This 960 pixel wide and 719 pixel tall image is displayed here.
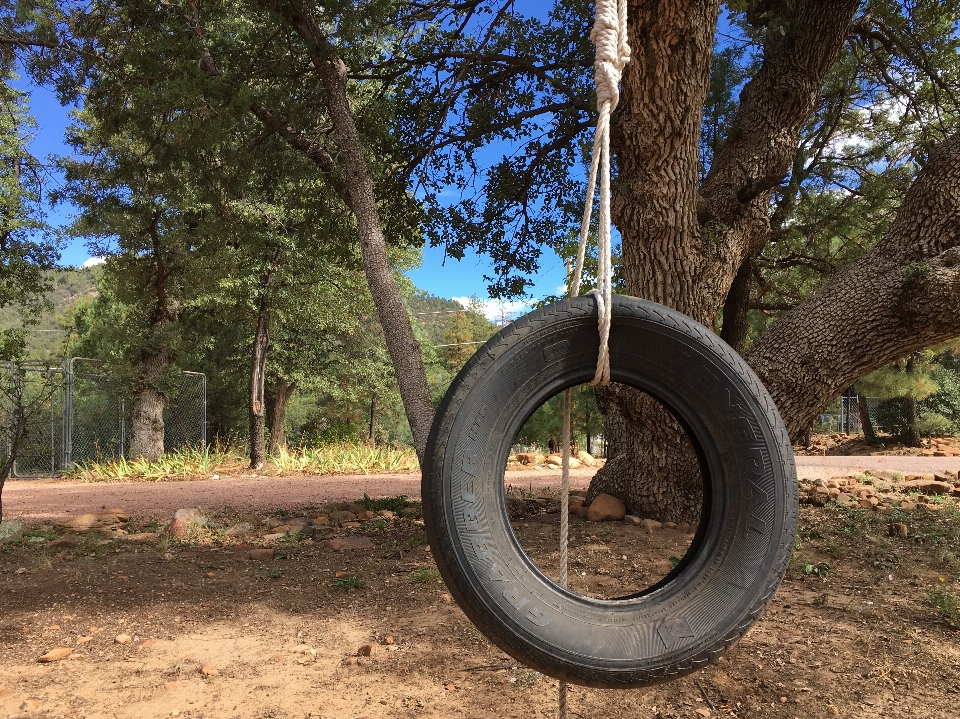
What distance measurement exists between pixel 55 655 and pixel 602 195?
3359 millimetres

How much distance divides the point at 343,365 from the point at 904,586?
16.2 m

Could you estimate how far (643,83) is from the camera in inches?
175

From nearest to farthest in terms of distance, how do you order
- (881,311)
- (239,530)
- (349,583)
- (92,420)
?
1. (349,583)
2. (881,311)
3. (239,530)
4. (92,420)

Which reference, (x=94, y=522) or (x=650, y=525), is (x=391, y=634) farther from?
(x=94, y=522)

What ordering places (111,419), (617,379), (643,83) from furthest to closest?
1. (111,419)
2. (643,83)
3. (617,379)

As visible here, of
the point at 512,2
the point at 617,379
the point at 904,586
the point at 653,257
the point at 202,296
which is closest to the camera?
the point at 617,379

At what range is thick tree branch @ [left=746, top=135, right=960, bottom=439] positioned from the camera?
4.59 m

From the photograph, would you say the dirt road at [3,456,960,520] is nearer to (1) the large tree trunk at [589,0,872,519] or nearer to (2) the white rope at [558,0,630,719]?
(1) the large tree trunk at [589,0,872,519]

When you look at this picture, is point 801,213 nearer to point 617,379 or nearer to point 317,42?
point 317,42

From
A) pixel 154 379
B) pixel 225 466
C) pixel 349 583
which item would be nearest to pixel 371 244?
pixel 349 583

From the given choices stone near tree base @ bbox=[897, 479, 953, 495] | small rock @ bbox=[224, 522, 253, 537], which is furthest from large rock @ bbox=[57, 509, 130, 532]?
stone near tree base @ bbox=[897, 479, 953, 495]

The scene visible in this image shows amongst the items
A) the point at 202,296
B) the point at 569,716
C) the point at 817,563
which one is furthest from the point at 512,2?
the point at 202,296

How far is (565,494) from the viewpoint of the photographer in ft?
6.05

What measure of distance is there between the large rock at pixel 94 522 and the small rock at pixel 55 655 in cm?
325
